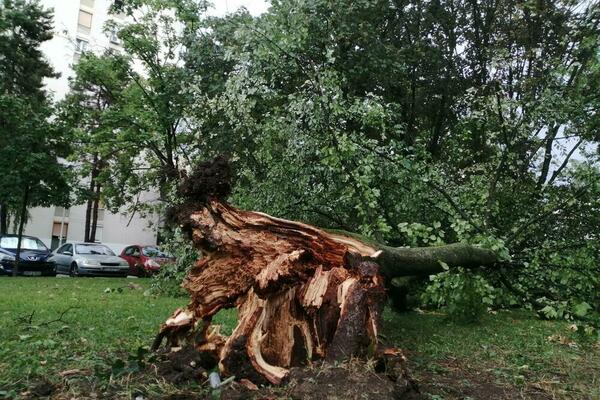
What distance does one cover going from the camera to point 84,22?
1719 inches

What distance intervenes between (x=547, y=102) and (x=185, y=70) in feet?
29.6

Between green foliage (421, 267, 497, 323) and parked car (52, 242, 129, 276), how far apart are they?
15553 millimetres

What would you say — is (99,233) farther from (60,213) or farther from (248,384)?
(248,384)

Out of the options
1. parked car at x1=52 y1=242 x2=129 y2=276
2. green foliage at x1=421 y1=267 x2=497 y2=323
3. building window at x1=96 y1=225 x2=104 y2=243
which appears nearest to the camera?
green foliage at x1=421 y1=267 x2=497 y2=323

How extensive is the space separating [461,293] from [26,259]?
671 inches

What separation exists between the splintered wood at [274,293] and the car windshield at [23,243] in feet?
60.3

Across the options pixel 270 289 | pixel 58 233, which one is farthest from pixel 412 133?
pixel 58 233

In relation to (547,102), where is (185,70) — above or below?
above

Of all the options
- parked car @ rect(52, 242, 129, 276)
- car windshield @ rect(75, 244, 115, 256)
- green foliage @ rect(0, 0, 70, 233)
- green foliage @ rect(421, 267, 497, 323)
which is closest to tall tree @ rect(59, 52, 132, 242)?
green foliage @ rect(0, 0, 70, 233)

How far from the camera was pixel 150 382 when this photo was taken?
323cm

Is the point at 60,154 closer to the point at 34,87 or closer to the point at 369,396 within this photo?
the point at 34,87

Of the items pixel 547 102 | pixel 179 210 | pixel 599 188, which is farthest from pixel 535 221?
pixel 179 210

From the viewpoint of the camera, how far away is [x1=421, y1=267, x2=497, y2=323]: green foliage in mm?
6492

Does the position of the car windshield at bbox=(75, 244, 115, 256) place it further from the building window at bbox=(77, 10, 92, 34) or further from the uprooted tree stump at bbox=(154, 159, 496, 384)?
the building window at bbox=(77, 10, 92, 34)
